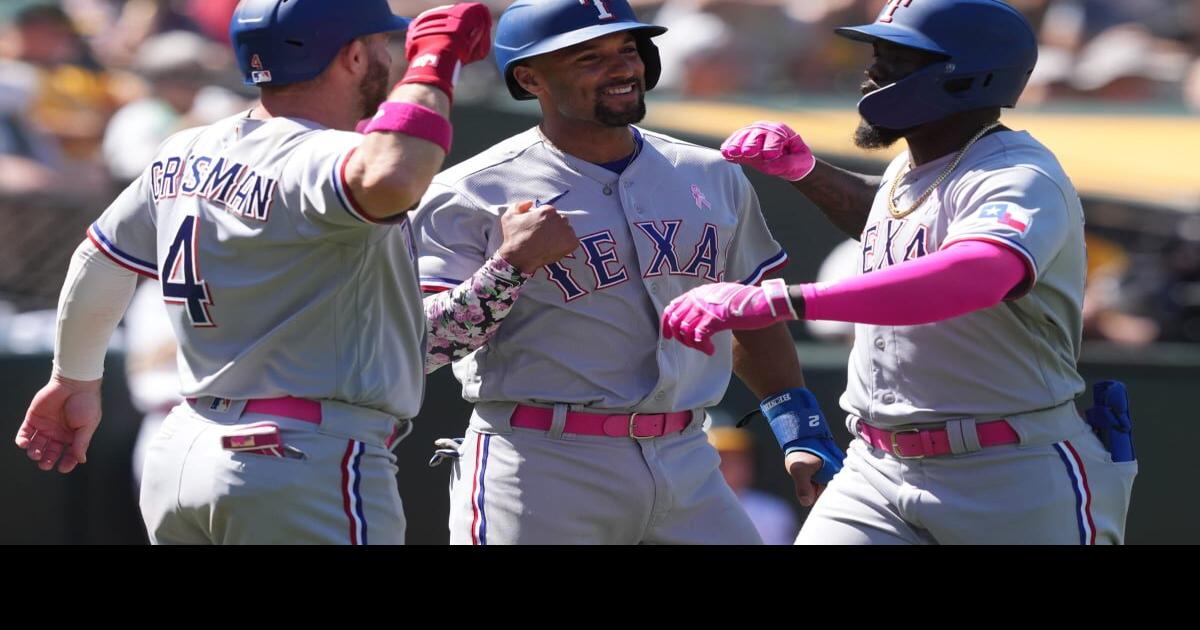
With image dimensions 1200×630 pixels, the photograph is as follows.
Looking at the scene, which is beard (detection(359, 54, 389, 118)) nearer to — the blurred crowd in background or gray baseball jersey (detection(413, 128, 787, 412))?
gray baseball jersey (detection(413, 128, 787, 412))

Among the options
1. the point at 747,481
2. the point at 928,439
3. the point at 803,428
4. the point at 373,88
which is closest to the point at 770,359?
the point at 803,428

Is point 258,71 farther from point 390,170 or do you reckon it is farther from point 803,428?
point 803,428

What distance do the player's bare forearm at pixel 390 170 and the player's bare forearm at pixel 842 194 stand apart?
1257mm

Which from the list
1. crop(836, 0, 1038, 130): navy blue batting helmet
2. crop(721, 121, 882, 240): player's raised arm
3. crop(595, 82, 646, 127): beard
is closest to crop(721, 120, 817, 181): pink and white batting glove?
crop(721, 121, 882, 240): player's raised arm

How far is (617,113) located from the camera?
370cm

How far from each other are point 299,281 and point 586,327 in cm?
77

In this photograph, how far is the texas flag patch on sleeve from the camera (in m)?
3.12

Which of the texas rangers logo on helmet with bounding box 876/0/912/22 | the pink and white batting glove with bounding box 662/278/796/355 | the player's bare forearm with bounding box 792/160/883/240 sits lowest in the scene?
the player's bare forearm with bounding box 792/160/883/240

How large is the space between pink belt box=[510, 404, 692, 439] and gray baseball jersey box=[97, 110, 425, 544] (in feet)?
1.45

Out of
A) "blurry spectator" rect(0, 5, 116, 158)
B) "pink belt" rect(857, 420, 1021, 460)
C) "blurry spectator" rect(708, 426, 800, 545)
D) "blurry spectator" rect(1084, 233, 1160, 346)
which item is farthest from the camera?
"blurry spectator" rect(0, 5, 116, 158)

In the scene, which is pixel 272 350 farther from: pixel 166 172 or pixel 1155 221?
pixel 1155 221
